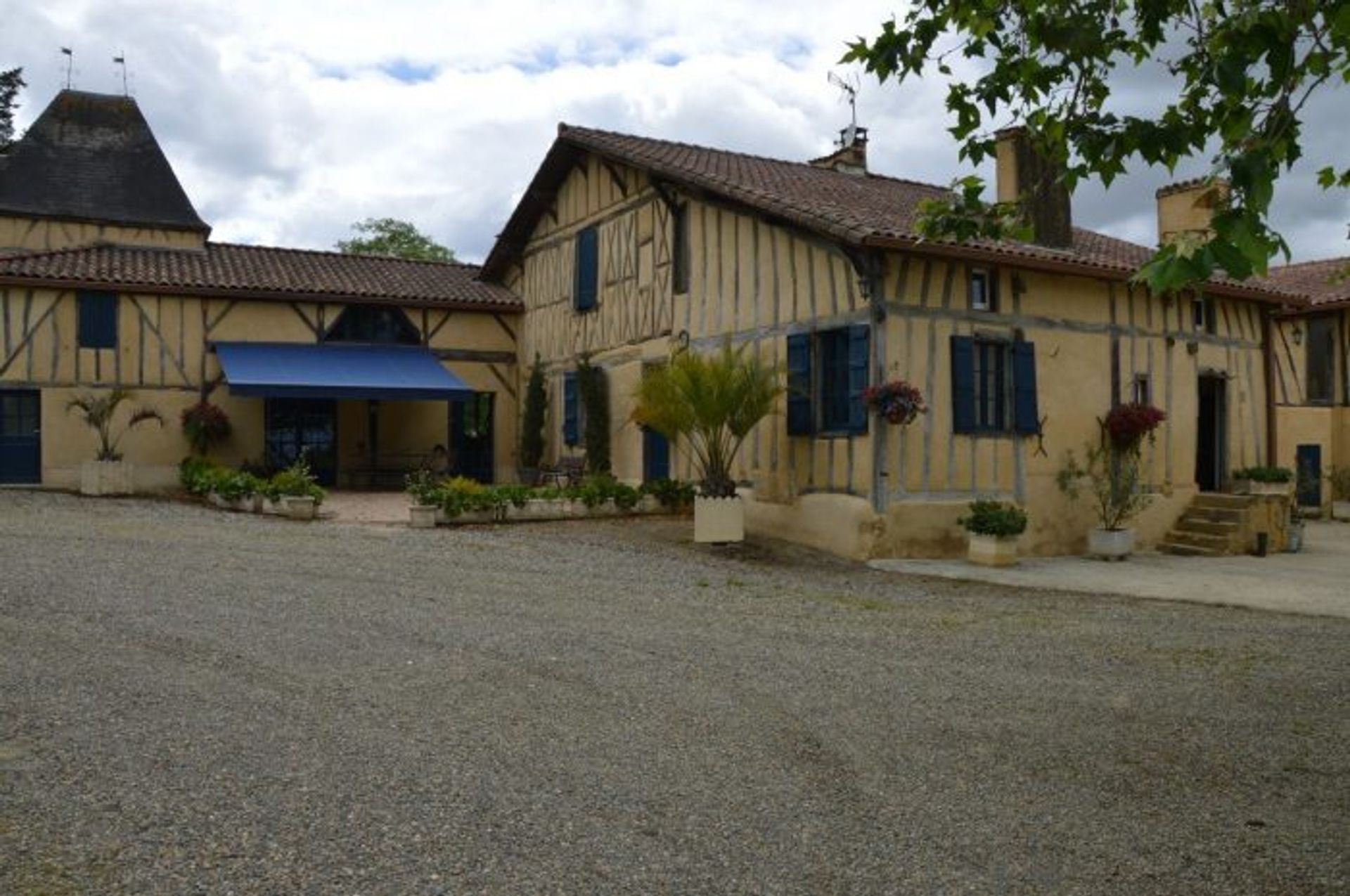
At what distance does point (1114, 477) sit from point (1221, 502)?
1934mm

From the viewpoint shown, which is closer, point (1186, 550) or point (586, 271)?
point (1186, 550)

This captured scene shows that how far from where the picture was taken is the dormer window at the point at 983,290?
11289 mm

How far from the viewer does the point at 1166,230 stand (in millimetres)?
16500

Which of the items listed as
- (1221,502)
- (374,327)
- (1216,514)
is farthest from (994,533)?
(374,327)

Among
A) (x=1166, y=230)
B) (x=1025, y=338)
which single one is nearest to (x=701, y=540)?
(x=1025, y=338)

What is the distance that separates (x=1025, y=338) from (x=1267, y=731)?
7374 millimetres

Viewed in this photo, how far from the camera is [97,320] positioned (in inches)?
646

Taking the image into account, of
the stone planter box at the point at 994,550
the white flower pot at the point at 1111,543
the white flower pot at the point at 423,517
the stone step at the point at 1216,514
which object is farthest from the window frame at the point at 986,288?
the white flower pot at the point at 423,517

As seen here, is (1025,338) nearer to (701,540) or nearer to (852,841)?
(701,540)

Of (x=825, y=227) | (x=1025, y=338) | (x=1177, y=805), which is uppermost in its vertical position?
(x=825, y=227)

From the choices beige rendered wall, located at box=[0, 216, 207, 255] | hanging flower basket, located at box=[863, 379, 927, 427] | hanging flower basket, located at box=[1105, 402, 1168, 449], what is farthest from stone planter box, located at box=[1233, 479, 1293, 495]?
beige rendered wall, located at box=[0, 216, 207, 255]

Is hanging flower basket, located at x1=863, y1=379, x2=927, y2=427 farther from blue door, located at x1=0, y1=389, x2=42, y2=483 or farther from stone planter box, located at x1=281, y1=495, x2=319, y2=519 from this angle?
blue door, located at x1=0, y1=389, x2=42, y2=483

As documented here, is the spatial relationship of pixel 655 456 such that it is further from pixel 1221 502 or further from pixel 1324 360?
pixel 1324 360

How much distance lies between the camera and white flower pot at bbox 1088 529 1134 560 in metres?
11.6
